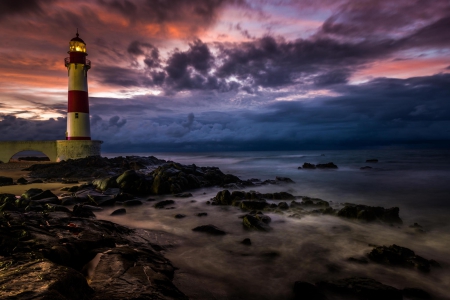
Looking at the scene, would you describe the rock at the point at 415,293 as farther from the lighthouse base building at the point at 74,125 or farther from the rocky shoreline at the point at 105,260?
the lighthouse base building at the point at 74,125

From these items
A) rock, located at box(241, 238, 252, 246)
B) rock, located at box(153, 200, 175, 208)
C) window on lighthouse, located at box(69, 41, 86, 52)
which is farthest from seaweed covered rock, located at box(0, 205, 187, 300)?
window on lighthouse, located at box(69, 41, 86, 52)

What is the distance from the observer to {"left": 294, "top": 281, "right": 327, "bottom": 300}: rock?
4.22 metres

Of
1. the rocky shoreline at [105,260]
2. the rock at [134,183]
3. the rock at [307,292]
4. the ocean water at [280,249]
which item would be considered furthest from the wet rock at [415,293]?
the rock at [134,183]

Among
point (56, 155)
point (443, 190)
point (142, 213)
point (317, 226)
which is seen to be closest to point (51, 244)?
point (142, 213)

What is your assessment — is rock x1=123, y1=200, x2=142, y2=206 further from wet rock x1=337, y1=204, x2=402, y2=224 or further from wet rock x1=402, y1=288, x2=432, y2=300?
wet rock x1=402, y1=288, x2=432, y2=300

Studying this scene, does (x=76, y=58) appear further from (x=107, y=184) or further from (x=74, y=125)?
(x=107, y=184)

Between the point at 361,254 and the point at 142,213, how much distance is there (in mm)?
7568

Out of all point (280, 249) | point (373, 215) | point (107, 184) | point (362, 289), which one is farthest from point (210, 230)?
point (107, 184)

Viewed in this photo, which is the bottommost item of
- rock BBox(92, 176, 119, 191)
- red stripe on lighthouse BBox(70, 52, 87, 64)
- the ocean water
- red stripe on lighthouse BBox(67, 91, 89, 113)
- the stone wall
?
the ocean water

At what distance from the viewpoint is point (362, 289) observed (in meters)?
4.28

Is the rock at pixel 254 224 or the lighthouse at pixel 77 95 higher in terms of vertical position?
the lighthouse at pixel 77 95

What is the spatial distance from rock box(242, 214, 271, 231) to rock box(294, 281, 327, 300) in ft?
11.0

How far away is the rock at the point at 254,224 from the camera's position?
7829 millimetres

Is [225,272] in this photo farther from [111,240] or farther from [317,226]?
[317,226]
